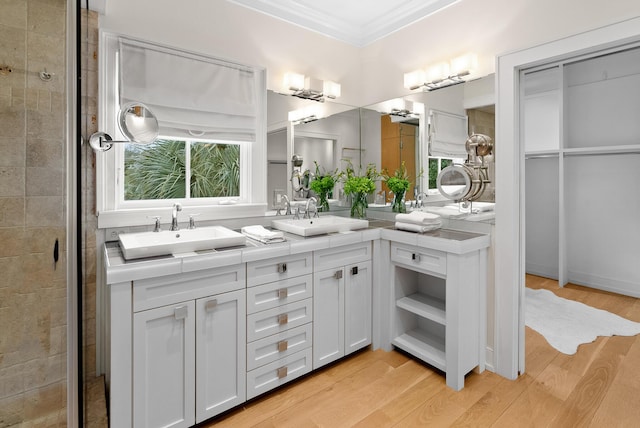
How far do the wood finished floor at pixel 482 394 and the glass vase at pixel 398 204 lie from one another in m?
1.05

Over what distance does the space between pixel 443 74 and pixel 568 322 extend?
6.38ft

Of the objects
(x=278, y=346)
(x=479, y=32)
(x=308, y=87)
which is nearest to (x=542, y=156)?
(x=479, y=32)

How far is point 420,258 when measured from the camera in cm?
225

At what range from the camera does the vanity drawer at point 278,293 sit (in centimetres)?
184

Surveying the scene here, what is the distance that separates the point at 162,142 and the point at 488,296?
2435mm

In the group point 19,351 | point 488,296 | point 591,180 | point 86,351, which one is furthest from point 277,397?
point 591,180

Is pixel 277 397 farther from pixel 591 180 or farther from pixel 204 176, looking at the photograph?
pixel 591 180

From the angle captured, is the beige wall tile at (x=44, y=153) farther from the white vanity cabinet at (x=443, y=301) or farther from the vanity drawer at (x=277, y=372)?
the white vanity cabinet at (x=443, y=301)

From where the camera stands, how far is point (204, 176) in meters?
2.50

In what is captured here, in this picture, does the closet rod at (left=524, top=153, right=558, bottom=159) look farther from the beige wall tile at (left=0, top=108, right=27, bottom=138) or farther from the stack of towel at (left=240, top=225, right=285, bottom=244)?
the beige wall tile at (left=0, top=108, right=27, bottom=138)

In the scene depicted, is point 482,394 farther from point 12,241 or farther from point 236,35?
point 236,35

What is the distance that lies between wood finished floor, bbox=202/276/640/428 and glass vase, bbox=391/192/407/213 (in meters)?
1.05

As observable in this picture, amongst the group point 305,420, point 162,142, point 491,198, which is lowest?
point 305,420

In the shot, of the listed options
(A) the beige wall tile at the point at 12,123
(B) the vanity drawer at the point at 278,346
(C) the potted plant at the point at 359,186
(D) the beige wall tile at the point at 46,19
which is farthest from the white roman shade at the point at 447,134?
(A) the beige wall tile at the point at 12,123
